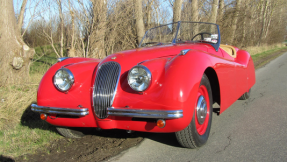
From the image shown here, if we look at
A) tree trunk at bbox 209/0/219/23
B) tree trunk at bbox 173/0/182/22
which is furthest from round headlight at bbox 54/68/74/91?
tree trunk at bbox 209/0/219/23

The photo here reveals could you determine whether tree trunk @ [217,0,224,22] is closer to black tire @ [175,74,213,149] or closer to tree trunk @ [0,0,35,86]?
tree trunk @ [0,0,35,86]

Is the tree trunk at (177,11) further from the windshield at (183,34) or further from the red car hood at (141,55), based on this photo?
the red car hood at (141,55)

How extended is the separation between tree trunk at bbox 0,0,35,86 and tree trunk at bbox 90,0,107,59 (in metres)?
1.93

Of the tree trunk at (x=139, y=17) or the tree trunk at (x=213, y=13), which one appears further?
the tree trunk at (x=213, y=13)

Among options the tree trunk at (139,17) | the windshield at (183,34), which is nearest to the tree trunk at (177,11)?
the tree trunk at (139,17)

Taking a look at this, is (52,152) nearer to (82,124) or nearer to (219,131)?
(82,124)

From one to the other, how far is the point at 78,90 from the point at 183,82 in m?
1.27

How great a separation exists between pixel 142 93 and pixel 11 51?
428 centimetres

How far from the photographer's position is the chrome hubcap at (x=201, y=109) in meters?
2.77

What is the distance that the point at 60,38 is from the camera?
22.7ft

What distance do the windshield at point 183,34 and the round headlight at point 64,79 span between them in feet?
5.82

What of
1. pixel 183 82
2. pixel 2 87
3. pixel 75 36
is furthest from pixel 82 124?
pixel 75 36

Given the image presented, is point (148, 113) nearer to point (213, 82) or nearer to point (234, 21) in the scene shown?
point (213, 82)

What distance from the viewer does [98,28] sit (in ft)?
23.2
